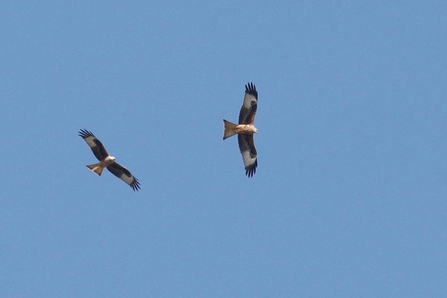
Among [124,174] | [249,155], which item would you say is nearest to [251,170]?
[249,155]

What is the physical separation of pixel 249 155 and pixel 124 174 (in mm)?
4609

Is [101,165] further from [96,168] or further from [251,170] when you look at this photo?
[251,170]

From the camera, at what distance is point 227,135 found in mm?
29156

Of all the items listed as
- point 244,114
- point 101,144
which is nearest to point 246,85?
point 244,114

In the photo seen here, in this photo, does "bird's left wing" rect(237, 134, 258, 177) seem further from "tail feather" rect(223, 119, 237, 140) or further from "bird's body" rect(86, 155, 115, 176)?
"bird's body" rect(86, 155, 115, 176)

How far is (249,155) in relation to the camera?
30734mm

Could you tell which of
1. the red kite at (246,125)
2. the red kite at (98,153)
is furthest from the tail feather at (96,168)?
the red kite at (246,125)

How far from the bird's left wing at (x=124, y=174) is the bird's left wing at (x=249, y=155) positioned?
13.8 ft

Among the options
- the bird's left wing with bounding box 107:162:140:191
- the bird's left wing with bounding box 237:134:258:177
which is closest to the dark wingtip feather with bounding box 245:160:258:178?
the bird's left wing with bounding box 237:134:258:177

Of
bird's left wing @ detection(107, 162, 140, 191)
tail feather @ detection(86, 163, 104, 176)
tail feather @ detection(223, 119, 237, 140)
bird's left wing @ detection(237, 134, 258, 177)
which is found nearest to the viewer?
tail feather @ detection(223, 119, 237, 140)

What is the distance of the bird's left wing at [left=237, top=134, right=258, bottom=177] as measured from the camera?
30.4 m

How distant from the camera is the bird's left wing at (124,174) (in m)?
31.9

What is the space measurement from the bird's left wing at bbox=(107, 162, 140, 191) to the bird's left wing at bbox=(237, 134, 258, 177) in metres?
4.22

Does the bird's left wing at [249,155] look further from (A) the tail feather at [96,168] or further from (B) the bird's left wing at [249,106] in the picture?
(A) the tail feather at [96,168]
